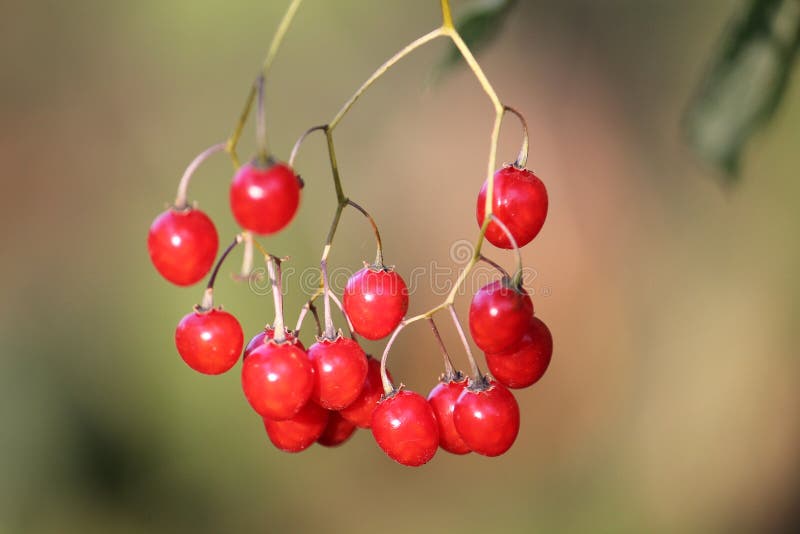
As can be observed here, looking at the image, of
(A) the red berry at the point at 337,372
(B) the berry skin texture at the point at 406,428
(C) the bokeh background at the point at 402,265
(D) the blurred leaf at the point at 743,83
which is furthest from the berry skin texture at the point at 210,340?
(C) the bokeh background at the point at 402,265

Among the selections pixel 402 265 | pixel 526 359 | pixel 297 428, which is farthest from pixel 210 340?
pixel 402 265

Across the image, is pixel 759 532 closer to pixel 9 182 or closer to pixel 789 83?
pixel 789 83

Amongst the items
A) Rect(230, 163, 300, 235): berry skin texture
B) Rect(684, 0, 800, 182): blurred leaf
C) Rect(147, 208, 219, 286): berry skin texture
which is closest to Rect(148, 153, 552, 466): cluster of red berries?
Rect(147, 208, 219, 286): berry skin texture

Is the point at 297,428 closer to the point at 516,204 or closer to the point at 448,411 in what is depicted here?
the point at 448,411

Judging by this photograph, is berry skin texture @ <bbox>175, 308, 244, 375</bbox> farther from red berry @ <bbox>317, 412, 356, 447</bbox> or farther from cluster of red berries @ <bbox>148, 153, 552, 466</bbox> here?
red berry @ <bbox>317, 412, 356, 447</bbox>

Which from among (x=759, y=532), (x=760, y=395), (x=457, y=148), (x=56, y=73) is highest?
(x=457, y=148)

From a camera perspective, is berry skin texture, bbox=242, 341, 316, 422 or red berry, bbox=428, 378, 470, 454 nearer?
berry skin texture, bbox=242, 341, 316, 422

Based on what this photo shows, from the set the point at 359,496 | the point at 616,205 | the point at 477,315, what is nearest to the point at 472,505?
the point at 359,496
